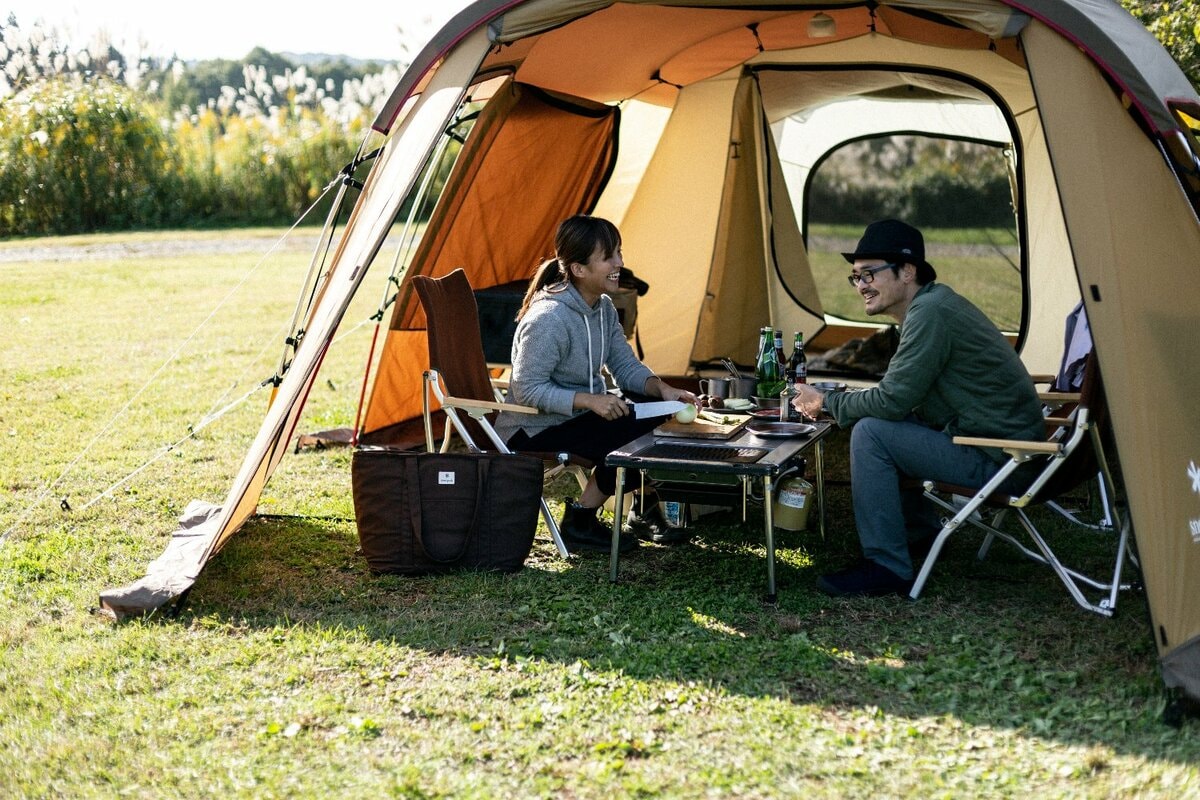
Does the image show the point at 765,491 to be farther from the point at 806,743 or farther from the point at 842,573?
the point at 806,743

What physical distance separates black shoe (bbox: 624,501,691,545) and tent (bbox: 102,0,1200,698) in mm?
1437

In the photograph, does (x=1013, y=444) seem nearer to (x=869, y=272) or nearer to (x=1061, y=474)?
(x=1061, y=474)

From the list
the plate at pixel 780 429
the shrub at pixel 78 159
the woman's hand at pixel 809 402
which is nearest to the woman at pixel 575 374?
the plate at pixel 780 429

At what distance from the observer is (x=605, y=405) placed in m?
4.74

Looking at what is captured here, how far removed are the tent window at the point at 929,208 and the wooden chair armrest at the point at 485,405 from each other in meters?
7.57

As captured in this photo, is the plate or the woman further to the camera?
the woman

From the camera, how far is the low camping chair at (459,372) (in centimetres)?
481

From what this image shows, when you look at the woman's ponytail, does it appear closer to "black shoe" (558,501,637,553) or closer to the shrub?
"black shoe" (558,501,637,553)

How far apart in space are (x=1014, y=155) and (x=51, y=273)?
9.08 metres

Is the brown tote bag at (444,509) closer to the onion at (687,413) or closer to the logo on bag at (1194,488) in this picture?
the onion at (687,413)

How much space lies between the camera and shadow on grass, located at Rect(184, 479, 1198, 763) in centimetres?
355

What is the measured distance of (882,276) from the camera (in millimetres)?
4410

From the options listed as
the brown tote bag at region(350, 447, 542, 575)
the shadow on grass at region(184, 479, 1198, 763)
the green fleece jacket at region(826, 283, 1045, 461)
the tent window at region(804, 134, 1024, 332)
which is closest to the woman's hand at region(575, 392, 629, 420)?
the brown tote bag at region(350, 447, 542, 575)

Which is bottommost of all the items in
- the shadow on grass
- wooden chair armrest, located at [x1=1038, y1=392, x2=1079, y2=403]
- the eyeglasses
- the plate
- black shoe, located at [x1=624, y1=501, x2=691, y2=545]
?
the shadow on grass
